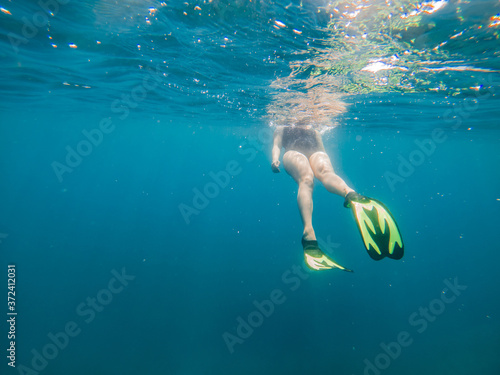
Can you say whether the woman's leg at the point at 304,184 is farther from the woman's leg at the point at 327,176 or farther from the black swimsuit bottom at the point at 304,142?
the black swimsuit bottom at the point at 304,142

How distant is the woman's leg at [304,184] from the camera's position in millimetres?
5105

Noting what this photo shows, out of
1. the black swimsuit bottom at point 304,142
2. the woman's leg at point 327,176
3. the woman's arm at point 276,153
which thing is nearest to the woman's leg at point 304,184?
the woman's leg at point 327,176

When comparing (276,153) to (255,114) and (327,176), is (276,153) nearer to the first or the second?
(327,176)

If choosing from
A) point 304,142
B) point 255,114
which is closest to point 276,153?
point 304,142

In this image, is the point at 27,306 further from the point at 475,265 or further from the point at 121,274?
the point at 475,265

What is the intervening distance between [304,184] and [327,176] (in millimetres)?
569

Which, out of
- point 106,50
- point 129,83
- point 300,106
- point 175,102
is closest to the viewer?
point 106,50

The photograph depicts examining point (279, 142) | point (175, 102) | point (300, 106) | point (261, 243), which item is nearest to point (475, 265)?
point (261, 243)

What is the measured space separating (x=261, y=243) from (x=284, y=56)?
26.6m

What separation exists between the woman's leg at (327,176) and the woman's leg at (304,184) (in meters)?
0.19

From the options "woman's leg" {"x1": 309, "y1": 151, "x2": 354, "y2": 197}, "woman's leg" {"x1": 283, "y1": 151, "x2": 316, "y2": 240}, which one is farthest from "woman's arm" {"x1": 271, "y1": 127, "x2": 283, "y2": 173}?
"woman's leg" {"x1": 309, "y1": 151, "x2": 354, "y2": 197}

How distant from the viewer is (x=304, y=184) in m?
5.73

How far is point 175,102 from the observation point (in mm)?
17500

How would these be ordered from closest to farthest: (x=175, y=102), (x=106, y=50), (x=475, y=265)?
(x=106, y=50) < (x=175, y=102) < (x=475, y=265)
